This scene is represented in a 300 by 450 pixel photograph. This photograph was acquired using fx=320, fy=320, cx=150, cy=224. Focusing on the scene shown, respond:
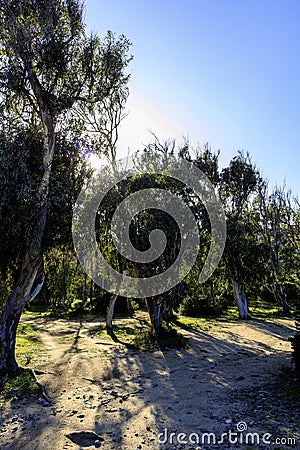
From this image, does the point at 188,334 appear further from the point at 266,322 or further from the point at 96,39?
the point at 96,39

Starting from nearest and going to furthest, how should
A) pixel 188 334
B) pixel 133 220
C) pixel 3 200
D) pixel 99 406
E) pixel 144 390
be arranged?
pixel 99 406, pixel 144 390, pixel 3 200, pixel 133 220, pixel 188 334

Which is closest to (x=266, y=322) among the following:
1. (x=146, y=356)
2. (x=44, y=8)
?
(x=146, y=356)

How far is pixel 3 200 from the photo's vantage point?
33.4 ft

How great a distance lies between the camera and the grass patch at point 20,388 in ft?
28.1

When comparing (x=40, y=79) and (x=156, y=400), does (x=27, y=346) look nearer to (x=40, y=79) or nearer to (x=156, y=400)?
(x=156, y=400)

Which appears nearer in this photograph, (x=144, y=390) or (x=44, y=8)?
(x=144, y=390)

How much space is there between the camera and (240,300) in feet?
81.1

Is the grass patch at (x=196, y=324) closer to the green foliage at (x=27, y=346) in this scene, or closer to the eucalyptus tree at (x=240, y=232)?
the eucalyptus tree at (x=240, y=232)

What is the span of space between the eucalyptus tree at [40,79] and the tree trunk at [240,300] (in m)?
16.5

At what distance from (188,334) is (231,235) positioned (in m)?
6.72

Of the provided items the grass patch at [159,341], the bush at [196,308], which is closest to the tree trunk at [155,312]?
the grass patch at [159,341]

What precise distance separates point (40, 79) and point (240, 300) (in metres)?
20.2

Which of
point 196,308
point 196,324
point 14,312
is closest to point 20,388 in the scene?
point 14,312

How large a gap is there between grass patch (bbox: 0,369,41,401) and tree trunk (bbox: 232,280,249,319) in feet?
58.4
